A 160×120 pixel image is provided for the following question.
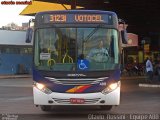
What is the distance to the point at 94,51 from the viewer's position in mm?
14984

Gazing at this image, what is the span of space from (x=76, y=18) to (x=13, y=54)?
39.0 m

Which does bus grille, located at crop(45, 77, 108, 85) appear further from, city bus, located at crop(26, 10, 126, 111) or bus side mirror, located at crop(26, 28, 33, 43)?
bus side mirror, located at crop(26, 28, 33, 43)

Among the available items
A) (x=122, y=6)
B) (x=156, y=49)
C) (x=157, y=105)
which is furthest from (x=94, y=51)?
(x=156, y=49)

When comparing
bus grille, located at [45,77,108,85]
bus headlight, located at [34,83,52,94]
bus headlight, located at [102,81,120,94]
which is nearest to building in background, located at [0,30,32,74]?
bus headlight, located at [34,83,52,94]

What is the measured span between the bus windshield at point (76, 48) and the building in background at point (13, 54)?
37.9 meters

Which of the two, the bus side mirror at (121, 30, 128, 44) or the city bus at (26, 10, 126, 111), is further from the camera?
the bus side mirror at (121, 30, 128, 44)

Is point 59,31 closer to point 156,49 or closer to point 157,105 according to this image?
point 157,105

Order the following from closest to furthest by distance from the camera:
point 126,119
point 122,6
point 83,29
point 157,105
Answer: point 126,119, point 83,29, point 157,105, point 122,6

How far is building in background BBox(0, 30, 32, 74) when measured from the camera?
52.9 meters

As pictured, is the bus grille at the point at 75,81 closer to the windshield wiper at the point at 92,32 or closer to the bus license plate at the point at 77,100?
the bus license plate at the point at 77,100

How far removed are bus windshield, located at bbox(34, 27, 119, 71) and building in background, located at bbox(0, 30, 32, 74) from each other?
1494 inches

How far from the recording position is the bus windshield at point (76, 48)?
14.8 m

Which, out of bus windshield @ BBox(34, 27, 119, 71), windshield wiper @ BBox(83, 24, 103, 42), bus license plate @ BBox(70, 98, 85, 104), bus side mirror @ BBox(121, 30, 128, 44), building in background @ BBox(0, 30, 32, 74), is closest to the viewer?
bus license plate @ BBox(70, 98, 85, 104)

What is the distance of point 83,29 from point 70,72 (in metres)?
1.38
